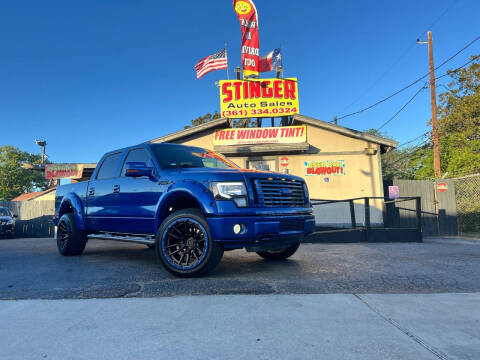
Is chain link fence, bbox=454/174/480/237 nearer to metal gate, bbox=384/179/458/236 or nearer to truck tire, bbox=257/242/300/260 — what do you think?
metal gate, bbox=384/179/458/236

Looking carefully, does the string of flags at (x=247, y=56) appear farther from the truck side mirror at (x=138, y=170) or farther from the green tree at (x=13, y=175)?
the green tree at (x=13, y=175)

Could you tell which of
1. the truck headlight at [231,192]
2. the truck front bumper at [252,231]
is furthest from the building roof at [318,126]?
the truck headlight at [231,192]

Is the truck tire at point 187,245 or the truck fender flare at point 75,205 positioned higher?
the truck fender flare at point 75,205

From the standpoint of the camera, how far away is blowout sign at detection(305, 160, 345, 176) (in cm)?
1391

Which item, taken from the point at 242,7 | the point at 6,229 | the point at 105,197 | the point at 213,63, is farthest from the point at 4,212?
the point at 242,7

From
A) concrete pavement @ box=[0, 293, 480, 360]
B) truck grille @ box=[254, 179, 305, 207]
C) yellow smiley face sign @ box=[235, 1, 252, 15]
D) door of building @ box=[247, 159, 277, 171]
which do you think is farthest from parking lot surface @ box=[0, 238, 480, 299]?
yellow smiley face sign @ box=[235, 1, 252, 15]

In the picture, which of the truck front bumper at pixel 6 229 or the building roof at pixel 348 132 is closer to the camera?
the building roof at pixel 348 132

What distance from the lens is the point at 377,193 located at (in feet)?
44.4

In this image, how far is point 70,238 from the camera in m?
5.88

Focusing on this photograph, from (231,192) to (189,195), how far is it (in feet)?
1.87

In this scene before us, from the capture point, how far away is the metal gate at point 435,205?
13.1 meters

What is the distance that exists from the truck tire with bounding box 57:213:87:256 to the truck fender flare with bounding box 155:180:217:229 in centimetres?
250

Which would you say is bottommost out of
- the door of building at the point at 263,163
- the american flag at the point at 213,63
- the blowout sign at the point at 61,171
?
the door of building at the point at 263,163

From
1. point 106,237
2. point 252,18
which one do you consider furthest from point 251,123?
point 106,237
